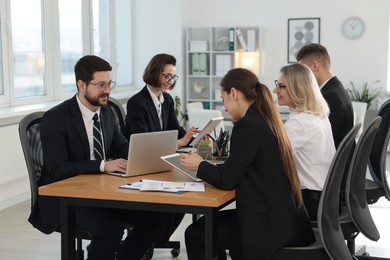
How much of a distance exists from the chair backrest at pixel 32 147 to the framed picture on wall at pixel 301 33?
6.12 meters

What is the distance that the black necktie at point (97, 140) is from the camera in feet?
12.0

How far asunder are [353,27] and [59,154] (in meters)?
6.32

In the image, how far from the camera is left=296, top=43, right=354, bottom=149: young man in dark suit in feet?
13.6

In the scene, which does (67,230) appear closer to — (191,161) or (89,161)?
(89,161)

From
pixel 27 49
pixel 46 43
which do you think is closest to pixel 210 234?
pixel 27 49

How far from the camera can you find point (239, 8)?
9.34 metres

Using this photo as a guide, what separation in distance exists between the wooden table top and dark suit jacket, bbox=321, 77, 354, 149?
1.24m

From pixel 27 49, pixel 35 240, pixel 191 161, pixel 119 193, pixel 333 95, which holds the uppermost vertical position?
pixel 27 49

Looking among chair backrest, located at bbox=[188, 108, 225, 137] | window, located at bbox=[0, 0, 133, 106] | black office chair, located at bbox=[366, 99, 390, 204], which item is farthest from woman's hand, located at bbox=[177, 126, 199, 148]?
window, located at bbox=[0, 0, 133, 106]

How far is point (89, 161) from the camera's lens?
3.46 meters

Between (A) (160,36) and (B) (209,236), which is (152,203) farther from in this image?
(A) (160,36)

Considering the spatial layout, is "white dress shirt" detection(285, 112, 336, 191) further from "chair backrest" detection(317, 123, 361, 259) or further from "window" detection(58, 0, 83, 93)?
"window" detection(58, 0, 83, 93)

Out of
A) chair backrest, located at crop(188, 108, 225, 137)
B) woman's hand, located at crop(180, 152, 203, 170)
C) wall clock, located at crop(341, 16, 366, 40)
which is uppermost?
wall clock, located at crop(341, 16, 366, 40)

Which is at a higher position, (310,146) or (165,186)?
(310,146)
